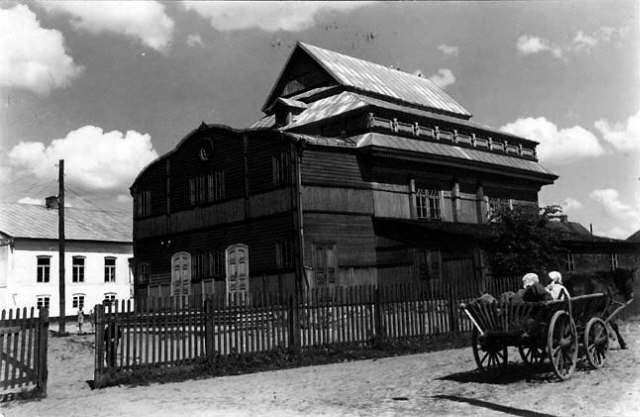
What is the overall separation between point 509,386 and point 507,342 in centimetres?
65

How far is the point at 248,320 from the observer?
516 inches

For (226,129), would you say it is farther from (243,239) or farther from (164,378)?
(164,378)

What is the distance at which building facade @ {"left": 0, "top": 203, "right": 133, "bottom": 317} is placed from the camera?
41188 mm

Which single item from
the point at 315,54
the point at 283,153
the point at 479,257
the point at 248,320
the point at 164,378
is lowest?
the point at 164,378

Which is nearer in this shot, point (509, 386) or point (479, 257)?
point (509, 386)

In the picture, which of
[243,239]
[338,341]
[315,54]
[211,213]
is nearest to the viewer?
[338,341]

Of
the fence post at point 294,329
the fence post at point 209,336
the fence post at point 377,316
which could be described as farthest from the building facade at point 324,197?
the fence post at point 209,336

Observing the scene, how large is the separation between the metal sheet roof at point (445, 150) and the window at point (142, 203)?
1093cm

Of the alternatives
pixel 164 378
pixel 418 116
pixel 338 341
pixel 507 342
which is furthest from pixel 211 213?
pixel 507 342

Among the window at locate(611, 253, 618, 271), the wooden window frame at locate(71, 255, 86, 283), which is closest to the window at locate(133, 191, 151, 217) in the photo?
the wooden window frame at locate(71, 255, 86, 283)

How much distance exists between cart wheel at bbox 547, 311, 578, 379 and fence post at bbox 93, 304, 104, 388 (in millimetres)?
7768

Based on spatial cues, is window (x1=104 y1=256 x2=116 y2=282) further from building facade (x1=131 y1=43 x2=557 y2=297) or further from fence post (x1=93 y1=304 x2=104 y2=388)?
fence post (x1=93 y1=304 x2=104 y2=388)

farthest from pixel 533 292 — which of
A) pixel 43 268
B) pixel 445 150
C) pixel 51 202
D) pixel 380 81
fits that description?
pixel 51 202

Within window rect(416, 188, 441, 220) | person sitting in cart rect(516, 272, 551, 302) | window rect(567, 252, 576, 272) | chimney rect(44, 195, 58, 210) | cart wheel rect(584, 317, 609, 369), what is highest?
chimney rect(44, 195, 58, 210)
